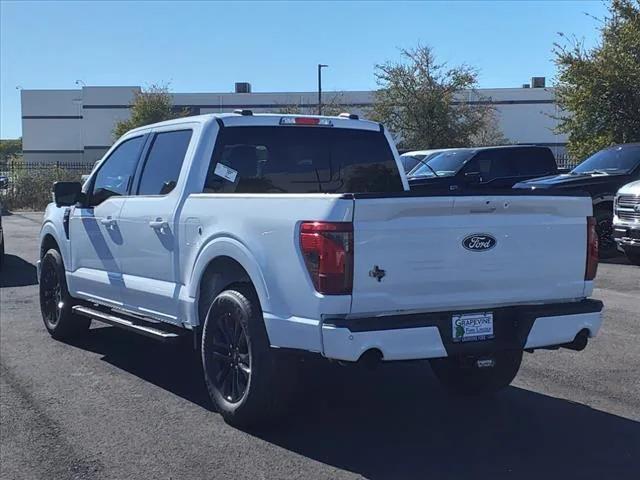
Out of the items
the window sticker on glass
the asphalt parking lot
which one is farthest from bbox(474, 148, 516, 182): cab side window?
the window sticker on glass

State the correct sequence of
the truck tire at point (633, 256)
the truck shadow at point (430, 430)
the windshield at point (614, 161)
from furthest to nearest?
the windshield at point (614, 161) → the truck tire at point (633, 256) → the truck shadow at point (430, 430)

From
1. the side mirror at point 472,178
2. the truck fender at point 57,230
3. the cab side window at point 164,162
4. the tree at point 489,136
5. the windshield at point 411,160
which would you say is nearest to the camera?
the cab side window at point 164,162

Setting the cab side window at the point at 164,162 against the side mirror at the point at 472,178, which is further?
the side mirror at the point at 472,178

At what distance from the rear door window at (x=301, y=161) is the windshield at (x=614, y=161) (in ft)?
29.8

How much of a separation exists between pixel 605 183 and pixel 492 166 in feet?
8.93

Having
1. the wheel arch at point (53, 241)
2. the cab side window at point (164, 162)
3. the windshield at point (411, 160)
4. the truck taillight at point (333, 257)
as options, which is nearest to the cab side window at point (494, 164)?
the windshield at point (411, 160)

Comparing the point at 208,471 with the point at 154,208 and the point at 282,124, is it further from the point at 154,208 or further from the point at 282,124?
the point at 282,124

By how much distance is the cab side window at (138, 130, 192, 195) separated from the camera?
21.0ft

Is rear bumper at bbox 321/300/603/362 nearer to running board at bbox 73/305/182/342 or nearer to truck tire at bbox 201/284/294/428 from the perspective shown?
truck tire at bbox 201/284/294/428

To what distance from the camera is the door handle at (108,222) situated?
7.05 meters

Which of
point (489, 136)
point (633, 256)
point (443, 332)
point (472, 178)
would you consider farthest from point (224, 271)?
point (489, 136)

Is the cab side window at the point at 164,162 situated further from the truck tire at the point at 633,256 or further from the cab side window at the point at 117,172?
the truck tire at the point at 633,256

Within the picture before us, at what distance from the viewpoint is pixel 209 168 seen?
6.15m

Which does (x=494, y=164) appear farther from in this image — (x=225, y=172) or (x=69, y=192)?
(x=225, y=172)
